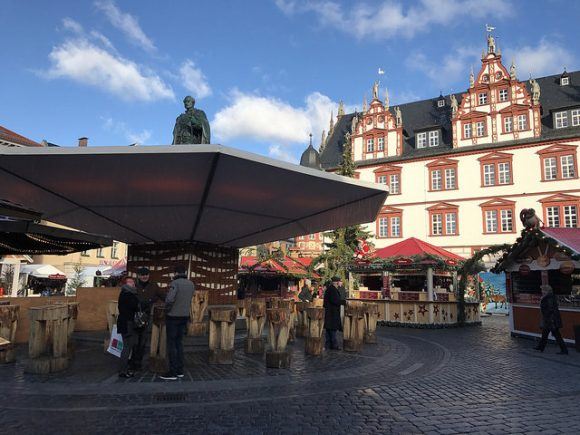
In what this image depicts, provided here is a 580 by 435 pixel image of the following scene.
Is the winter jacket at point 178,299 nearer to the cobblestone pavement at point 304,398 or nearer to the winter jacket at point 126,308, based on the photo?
the winter jacket at point 126,308

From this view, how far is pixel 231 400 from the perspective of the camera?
5.34 m

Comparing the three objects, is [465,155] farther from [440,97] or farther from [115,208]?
[115,208]

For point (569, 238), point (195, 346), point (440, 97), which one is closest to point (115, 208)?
point (195, 346)

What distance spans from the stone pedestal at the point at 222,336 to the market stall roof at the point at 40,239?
17.8ft

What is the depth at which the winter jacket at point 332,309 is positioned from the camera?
32.5 ft

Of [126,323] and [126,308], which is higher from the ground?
[126,308]

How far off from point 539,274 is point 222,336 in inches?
454

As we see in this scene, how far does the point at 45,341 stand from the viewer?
6.92 metres

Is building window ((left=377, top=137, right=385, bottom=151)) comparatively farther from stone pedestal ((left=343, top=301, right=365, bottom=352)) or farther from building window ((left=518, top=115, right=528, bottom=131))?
stone pedestal ((left=343, top=301, right=365, bottom=352))

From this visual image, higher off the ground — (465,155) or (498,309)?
(465,155)

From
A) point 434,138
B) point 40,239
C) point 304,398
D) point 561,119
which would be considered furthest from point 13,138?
point 561,119

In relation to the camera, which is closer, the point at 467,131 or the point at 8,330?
the point at 8,330

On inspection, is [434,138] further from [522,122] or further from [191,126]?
[191,126]

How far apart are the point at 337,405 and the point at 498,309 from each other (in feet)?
79.1
